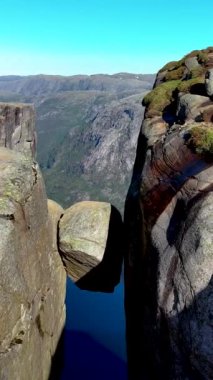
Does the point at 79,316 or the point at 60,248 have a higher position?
the point at 60,248

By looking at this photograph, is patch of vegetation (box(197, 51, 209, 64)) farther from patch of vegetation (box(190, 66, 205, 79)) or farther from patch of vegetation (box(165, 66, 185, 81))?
patch of vegetation (box(190, 66, 205, 79))

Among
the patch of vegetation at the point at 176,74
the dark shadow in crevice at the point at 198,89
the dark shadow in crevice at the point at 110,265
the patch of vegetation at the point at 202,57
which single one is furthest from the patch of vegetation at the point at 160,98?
the dark shadow in crevice at the point at 110,265

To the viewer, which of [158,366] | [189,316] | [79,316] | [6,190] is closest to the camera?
[189,316]

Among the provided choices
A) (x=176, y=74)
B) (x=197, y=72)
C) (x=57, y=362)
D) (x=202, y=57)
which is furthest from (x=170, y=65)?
(x=57, y=362)

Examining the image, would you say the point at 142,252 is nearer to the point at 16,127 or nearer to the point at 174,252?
the point at 174,252

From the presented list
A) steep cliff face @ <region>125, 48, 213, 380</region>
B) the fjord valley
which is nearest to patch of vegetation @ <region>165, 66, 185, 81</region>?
the fjord valley

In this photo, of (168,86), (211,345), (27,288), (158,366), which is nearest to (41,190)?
(27,288)

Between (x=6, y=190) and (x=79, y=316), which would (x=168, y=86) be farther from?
(x=79, y=316)
